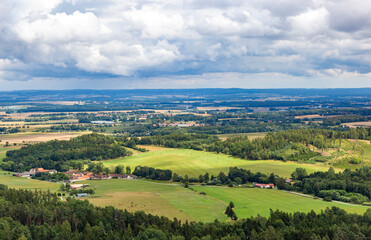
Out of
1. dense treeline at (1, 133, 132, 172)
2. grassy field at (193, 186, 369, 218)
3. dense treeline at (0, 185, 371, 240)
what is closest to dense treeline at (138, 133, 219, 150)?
dense treeline at (1, 133, 132, 172)

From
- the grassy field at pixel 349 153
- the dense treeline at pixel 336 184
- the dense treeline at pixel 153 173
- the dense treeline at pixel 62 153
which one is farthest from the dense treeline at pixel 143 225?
the dense treeline at pixel 62 153

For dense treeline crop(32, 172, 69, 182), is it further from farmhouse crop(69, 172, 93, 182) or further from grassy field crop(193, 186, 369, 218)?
grassy field crop(193, 186, 369, 218)

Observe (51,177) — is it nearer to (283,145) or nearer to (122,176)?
(122,176)

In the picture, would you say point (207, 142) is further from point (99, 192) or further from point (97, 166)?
point (99, 192)

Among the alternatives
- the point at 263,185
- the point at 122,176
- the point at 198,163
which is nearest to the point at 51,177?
the point at 122,176

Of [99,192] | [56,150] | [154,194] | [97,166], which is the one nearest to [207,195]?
[154,194]

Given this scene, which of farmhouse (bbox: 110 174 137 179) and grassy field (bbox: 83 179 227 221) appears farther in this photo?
farmhouse (bbox: 110 174 137 179)

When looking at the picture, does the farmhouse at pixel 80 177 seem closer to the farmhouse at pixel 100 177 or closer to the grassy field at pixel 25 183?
the farmhouse at pixel 100 177
